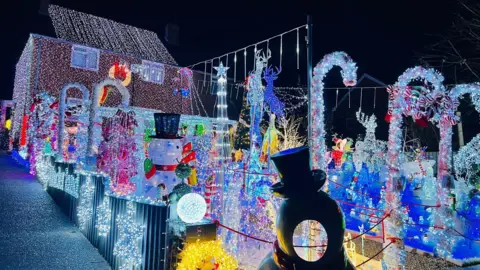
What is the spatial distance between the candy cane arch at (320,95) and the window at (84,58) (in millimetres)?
16293

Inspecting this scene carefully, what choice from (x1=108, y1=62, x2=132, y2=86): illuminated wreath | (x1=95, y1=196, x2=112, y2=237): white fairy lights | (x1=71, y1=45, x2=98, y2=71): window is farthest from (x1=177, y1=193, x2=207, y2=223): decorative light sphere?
(x1=71, y1=45, x2=98, y2=71): window

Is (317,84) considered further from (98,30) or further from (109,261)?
(98,30)

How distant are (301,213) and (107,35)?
20.2 m

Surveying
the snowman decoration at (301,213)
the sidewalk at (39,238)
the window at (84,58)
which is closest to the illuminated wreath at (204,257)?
the snowman decoration at (301,213)

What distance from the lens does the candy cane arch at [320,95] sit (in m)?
5.29

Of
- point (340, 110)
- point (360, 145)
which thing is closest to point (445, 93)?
point (360, 145)

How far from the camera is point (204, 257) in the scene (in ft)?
12.3

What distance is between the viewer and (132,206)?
464 cm

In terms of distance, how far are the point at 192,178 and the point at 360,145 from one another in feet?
31.7

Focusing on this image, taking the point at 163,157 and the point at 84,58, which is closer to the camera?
the point at 163,157

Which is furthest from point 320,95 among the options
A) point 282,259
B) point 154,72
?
point 154,72

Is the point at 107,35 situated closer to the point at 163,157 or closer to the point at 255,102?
the point at 255,102

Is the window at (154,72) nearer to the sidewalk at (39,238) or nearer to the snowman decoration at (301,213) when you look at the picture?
the sidewalk at (39,238)

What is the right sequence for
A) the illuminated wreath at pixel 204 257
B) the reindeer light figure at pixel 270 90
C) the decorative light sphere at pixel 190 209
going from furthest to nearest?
1. the reindeer light figure at pixel 270 90
2. the decorative light sphere at pixel 190 209
3. the illuminated wreath at pixel 204 257
